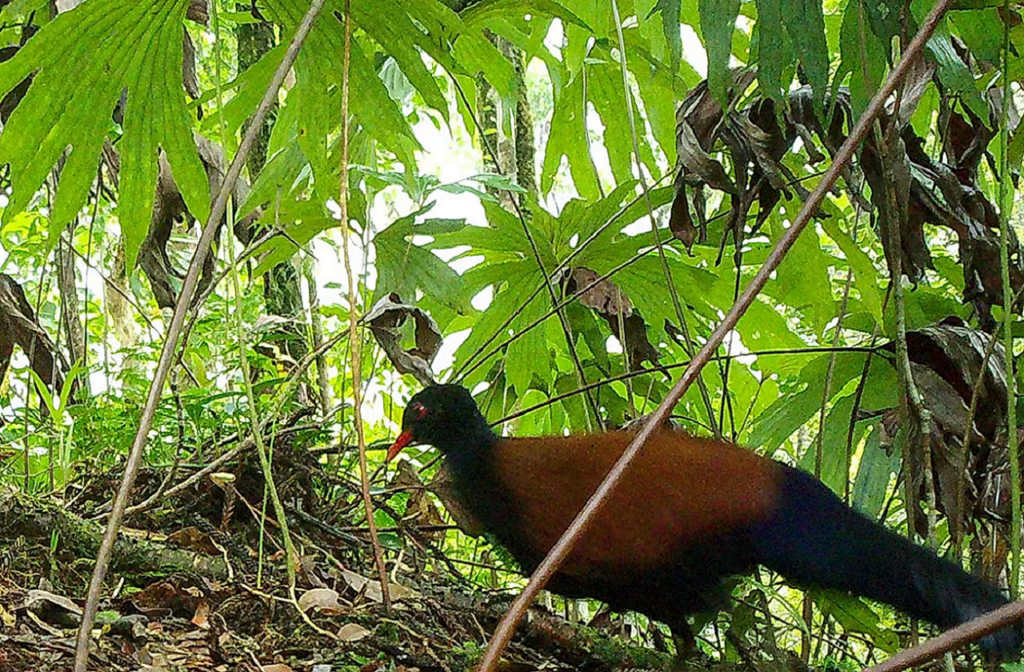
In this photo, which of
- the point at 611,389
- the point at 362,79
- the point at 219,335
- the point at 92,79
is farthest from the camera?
the point at 219,335

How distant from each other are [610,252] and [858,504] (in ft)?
1.65

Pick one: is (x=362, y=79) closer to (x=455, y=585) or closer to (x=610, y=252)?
(x=610, y=252)

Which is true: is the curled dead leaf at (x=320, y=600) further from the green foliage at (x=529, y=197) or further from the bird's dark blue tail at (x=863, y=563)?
the bird's dark blue tail at (x=863, y=563)

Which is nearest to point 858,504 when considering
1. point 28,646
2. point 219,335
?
point 28,646

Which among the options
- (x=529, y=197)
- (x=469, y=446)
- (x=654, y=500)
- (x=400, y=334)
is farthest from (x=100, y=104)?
(x=529, y=197)

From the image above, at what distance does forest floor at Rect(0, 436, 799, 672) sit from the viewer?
94cm

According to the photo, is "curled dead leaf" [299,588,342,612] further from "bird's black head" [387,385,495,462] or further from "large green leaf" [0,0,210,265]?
"large green leaf" [0,0,210,265]

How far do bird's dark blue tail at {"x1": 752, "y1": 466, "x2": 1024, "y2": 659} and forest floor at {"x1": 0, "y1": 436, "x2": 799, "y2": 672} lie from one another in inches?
4.3

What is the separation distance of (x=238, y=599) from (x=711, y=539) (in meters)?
0.55

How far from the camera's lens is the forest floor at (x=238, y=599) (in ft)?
3.09

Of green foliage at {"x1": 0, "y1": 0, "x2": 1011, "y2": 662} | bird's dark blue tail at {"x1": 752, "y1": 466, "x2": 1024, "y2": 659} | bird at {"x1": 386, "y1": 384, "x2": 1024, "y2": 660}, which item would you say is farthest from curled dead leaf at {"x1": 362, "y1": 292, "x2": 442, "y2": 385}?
bird's dark blue tail at {"x1": 752, "y1": 466, "x2": 1024, "y2": 659}

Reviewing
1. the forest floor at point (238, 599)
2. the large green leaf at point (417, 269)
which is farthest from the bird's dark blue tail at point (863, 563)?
the large green leaf at point (417, 269)

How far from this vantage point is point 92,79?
939mm

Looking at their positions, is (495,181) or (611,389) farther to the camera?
(611,389)
